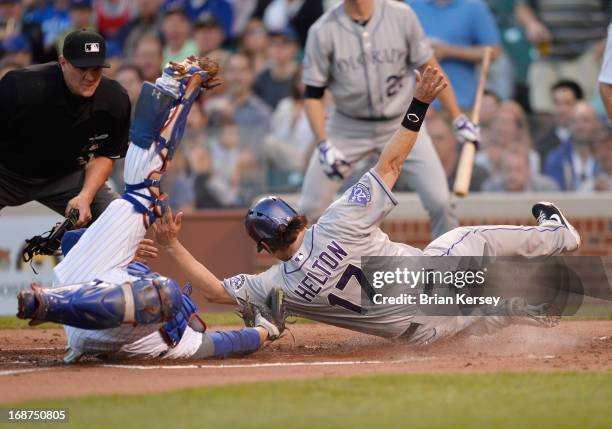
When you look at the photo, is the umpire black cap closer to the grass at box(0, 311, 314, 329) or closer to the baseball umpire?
the baseball umpire

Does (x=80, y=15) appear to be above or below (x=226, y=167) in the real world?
above

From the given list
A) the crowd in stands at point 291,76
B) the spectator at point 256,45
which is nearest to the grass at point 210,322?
the crowd in stands at point 291,76

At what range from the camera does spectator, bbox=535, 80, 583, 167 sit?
12.3 m

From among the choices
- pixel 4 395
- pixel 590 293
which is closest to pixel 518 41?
pixel 590 293

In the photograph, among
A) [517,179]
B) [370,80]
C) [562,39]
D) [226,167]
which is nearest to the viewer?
[370,80]

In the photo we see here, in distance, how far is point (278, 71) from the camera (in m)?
14.5

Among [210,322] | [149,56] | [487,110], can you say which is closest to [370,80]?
[210,322]

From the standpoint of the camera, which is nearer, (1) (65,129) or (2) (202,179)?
(1) (65,129)

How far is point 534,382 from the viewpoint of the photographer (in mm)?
5992

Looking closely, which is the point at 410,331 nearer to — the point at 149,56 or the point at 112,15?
the point at 149,56

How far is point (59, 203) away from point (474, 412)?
395 centimetres

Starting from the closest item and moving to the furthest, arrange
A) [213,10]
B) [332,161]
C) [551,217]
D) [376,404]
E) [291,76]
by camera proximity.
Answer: [376,404]
[551,217]
[332,161]
[291,76]
[213,10]

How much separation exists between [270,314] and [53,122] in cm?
194

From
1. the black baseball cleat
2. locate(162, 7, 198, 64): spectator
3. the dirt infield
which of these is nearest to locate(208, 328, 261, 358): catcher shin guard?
the dirt infield
